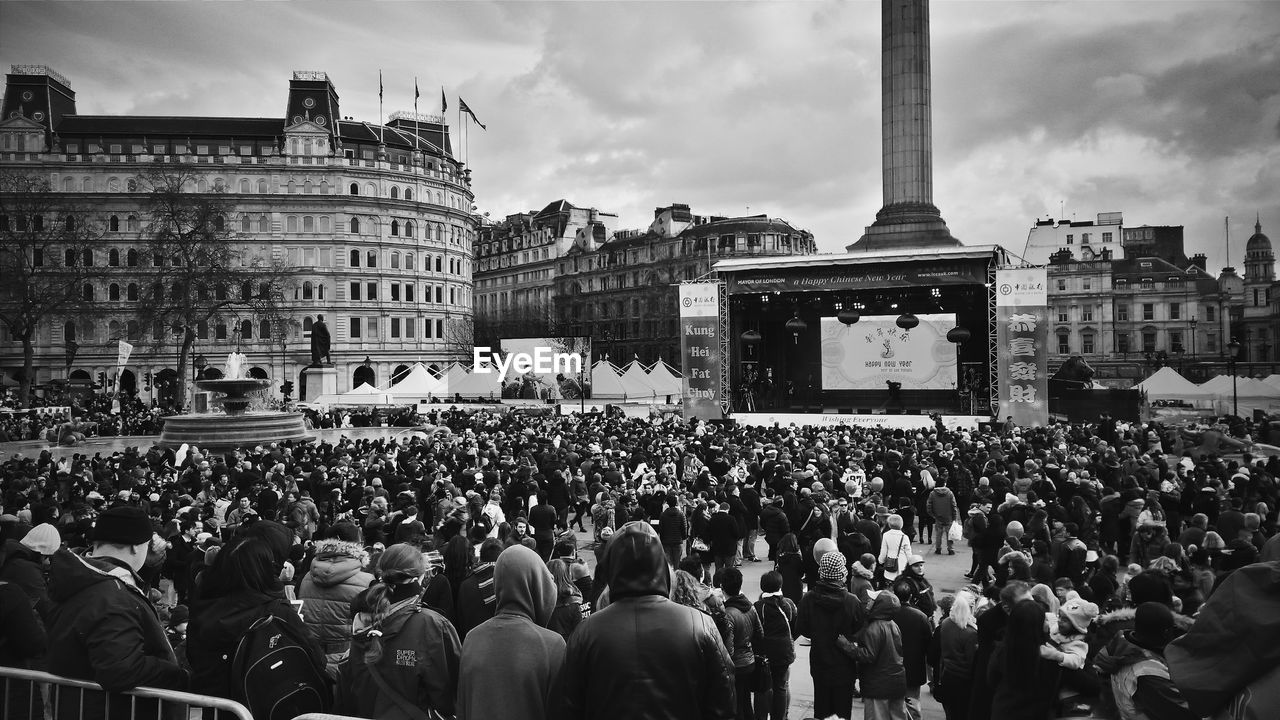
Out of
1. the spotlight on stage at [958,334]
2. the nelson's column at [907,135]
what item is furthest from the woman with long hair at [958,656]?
the nelson's column at [907,135]

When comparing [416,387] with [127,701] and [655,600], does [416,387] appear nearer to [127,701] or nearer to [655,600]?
[127,701]

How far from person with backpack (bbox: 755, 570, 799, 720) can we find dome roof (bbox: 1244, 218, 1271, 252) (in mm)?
86878

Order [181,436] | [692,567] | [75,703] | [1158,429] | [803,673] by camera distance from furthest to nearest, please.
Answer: [181,436], [1158,429], [803,673], [692,567], [75,703]

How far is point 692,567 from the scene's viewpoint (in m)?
6.87

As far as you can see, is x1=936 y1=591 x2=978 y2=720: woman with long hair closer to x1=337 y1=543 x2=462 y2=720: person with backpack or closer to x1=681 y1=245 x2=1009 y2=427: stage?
x1=337 y1=543 x2=462 y2=720: person with backpack

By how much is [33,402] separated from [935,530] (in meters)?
51.0

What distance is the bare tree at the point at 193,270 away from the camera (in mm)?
47844

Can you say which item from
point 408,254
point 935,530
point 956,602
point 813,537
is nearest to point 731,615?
point 956,602

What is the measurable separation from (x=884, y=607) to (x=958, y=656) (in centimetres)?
64

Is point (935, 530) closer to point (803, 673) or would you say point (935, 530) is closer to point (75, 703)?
point (803, 673)

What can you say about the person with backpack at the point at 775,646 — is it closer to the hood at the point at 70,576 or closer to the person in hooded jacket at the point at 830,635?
the person in hooded jacket at the point at 830,635

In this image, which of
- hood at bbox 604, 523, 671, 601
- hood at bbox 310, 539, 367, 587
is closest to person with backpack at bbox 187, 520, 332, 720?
hood at bbox 310, 539, 367, 587

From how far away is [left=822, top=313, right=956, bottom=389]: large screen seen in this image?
3569 cm

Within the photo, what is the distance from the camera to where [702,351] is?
1302 inches
